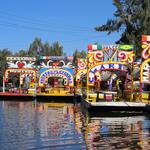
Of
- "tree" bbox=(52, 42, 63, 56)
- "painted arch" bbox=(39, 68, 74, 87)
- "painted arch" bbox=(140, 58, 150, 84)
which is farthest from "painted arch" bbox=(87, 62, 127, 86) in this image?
"tree" bbox=(52, 42, 63, 56)

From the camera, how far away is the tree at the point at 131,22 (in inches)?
2360

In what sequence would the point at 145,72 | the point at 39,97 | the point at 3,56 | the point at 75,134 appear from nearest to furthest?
1. the point at 75,134
2. the point at 145,72
3. the point at 39,97
4. the point at 3,56

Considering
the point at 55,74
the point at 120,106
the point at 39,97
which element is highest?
the point at 55,74

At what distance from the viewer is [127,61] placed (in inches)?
1534

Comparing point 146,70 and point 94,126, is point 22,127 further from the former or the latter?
point 146,70

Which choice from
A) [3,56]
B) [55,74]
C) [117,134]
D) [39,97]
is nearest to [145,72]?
[117,134]

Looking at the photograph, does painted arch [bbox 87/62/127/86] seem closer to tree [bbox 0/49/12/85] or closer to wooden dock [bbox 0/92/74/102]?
wooden dock [bbox 0/92/74/102]

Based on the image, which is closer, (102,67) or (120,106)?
(120,106)

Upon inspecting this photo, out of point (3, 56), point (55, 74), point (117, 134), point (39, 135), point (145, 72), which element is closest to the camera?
point (39, 135)

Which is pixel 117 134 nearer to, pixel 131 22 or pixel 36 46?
pixel 131 22

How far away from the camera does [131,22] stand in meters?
61.4

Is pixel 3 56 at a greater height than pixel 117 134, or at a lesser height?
greater

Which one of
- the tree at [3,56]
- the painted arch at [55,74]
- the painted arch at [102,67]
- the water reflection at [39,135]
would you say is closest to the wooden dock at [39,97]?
the painted arch at [55,74]

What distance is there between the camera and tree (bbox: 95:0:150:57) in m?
59.9
